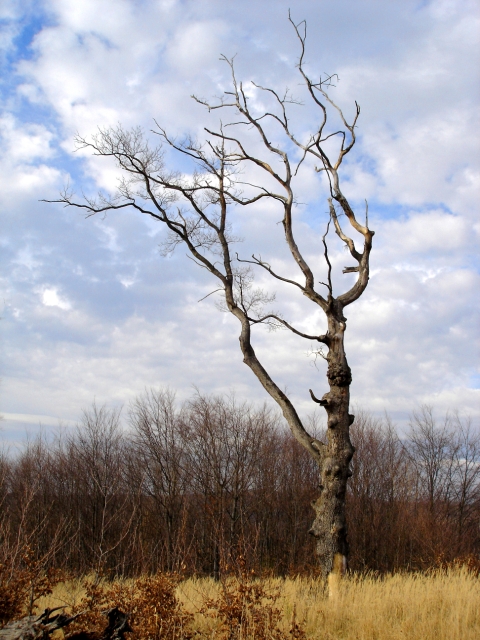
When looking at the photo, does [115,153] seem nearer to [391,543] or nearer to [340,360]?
[340,360]

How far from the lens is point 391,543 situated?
99.0 ft

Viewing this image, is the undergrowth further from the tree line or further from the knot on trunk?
the tree line

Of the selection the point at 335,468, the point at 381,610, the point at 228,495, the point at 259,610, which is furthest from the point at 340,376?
the point at 228,495

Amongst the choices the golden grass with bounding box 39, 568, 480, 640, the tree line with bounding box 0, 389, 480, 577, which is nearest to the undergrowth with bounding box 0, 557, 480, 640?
the golden grass with bounding box 39, 568, 480, 640

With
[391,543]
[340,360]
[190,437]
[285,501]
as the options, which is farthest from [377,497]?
[340,360]

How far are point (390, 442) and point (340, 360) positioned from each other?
89.9 ft

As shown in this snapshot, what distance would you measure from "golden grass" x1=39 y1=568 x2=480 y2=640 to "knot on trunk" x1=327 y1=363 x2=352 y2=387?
9.94 ft

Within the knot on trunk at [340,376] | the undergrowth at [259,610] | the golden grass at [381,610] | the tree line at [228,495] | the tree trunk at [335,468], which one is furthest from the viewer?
the tree line at [228,495]

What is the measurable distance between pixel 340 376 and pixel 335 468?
60.4 inches

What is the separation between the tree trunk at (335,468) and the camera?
795 centimetres

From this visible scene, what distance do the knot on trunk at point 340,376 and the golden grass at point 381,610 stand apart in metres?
3.03

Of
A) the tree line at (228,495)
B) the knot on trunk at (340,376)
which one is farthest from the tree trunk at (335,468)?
the tree line at (228,495)

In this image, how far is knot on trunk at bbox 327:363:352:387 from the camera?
8.81 meters

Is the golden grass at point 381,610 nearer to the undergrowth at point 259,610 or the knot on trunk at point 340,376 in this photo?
the undergrowth at point 259,610
